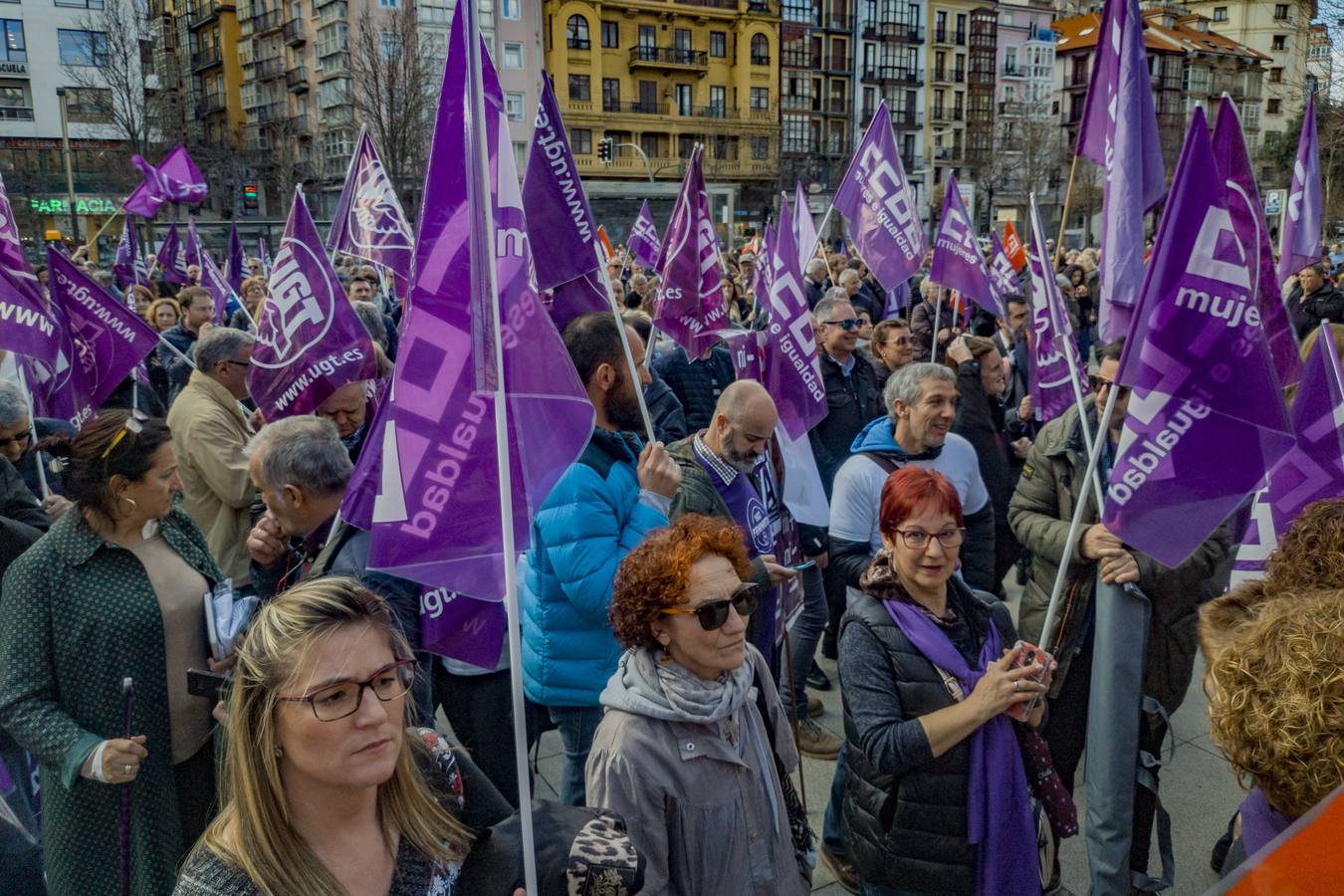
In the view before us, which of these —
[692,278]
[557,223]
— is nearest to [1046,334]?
[692,278]

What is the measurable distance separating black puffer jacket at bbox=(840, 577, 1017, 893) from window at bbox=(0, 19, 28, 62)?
60.5 metres

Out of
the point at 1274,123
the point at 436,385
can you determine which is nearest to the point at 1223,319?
the point at 436,385

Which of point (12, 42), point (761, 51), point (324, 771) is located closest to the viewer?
point (324, 771)

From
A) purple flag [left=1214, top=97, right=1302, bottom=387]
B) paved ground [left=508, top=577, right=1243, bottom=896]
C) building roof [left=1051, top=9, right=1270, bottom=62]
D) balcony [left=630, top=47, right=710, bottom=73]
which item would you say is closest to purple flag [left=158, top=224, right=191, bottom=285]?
paved ground [left=508, top=577, right=1243, bottom=896]

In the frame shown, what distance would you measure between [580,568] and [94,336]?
3.77 metres

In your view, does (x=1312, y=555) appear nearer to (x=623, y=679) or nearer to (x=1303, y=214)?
(x=623, y=679)

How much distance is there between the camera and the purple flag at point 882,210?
7230 millimetres

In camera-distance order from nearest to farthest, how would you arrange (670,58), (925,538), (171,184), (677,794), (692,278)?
1. (677,794)
2. (925,538)
3. (692,278)
4. (171,184)
5. (670,58)

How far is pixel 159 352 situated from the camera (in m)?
9.15

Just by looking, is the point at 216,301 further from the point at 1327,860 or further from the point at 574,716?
the point at 1327,860

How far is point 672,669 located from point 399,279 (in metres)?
7.23

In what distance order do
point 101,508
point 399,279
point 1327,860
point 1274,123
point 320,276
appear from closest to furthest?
point 1327,860
point 101,508
point 320,276
point 399,279
point 1274,123

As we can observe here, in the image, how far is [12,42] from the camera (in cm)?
4950

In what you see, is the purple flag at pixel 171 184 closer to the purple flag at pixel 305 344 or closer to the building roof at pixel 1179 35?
the purple flag at pixel 305 344
